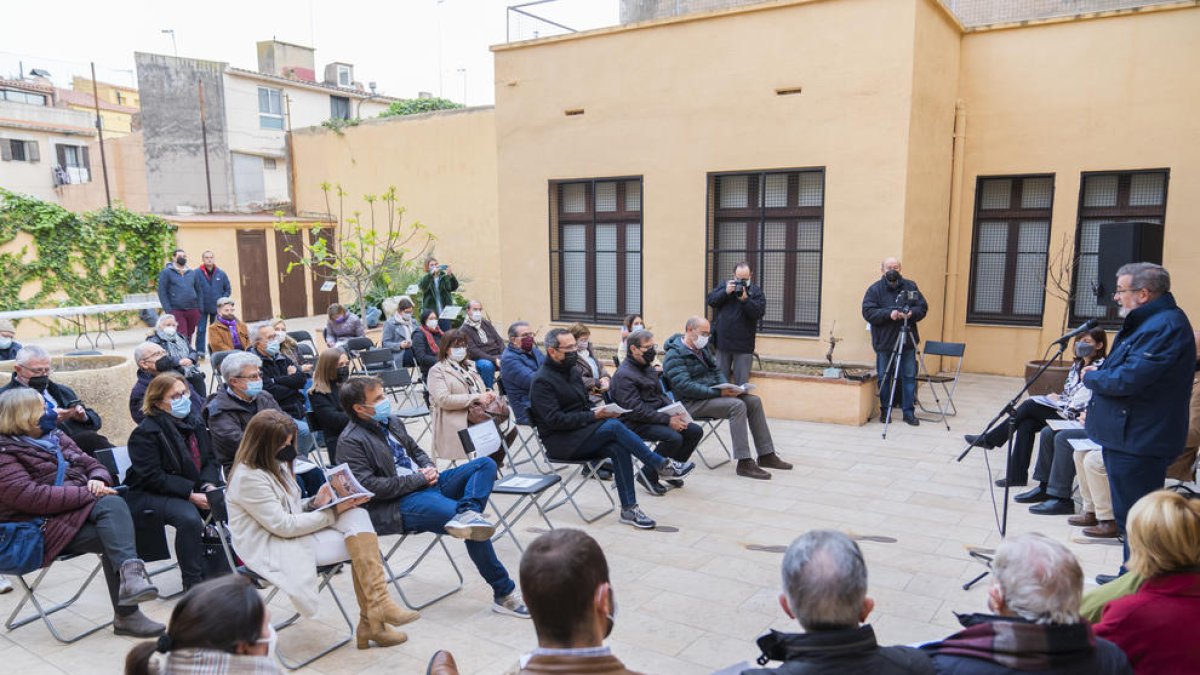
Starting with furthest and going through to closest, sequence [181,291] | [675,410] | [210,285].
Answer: [210,285], [181,291], [675,410]

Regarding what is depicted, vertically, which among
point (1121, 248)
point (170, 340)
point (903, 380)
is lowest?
point (903, 380)

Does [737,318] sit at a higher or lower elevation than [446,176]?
lower

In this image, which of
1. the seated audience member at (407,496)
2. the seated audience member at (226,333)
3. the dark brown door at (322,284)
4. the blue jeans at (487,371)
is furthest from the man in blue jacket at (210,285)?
the seated audience member at (407,496)

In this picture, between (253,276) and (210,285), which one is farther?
(253,276)

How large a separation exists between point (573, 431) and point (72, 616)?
10.3 feet

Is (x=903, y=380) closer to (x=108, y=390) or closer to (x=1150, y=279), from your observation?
(x=1150, y=279)

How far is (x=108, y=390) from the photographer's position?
7617 mm

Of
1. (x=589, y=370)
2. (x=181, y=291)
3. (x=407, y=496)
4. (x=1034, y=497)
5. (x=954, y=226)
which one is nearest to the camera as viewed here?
(x=407, y=496)

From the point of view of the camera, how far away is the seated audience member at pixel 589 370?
23.7 ft

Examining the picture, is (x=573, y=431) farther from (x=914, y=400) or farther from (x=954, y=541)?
(x=914, y=400)

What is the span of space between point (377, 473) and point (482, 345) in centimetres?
477

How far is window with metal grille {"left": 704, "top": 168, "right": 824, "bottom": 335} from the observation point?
9.97 m

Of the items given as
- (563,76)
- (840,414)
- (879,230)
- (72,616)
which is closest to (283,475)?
(72,616)

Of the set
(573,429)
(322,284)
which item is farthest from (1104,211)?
(322,284)
